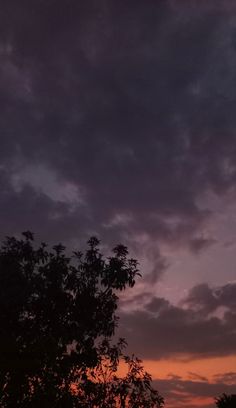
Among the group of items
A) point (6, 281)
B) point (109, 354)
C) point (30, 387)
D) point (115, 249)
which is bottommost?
point (30, 387)

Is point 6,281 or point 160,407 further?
point 160,407

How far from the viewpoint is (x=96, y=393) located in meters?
33.6

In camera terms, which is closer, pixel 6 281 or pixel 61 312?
pixel 6 281

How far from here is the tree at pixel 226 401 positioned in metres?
38.1

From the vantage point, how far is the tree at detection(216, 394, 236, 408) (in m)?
38.1

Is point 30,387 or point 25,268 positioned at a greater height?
point 25,268

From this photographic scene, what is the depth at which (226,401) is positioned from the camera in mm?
38719

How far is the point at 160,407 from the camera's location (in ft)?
112

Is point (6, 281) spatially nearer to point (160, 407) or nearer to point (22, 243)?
point (22, 243)

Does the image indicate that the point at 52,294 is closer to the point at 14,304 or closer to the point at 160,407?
the point at 14,304

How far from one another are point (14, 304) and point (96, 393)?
320 inches

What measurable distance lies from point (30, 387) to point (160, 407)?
878 centimetres

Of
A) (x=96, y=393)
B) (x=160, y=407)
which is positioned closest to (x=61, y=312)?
(x=96, y=393)

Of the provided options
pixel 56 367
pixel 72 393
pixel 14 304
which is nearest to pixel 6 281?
pixel 14 304
